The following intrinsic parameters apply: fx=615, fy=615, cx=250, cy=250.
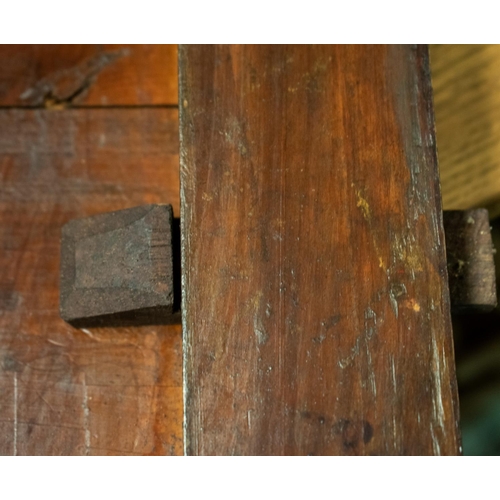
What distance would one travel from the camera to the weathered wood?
1115mm

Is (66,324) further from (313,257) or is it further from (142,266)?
(313,257)

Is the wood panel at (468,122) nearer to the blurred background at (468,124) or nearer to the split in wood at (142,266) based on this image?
the blurred background at (468,124)

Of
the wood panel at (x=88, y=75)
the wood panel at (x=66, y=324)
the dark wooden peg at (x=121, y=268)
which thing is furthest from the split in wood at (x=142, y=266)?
the wood panel at (x=88, y=75)

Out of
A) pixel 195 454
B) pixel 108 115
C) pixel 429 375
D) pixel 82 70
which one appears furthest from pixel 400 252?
pixel 82 70

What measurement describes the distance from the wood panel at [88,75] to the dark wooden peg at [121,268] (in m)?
0.38

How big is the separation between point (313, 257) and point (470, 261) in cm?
31

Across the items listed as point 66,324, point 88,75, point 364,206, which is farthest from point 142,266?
point 88,75

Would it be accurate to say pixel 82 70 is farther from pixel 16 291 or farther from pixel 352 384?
pixel 352 384

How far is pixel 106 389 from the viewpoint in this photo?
1.21m

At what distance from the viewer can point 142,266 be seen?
1.09 meters

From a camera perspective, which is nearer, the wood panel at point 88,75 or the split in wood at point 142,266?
the split in wood at point 142,266

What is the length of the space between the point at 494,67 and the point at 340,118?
605 millimetres

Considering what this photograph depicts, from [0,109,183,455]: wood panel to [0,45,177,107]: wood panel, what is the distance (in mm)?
34

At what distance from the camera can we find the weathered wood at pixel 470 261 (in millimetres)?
1115
